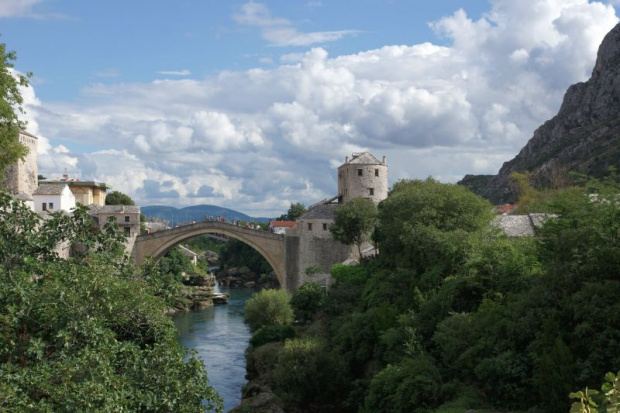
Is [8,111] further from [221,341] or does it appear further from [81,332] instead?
[221,341]

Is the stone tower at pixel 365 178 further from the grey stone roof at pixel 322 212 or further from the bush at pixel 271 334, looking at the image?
the bush at pixel 271 334

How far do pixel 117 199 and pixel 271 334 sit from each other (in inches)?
1996

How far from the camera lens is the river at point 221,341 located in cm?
3453

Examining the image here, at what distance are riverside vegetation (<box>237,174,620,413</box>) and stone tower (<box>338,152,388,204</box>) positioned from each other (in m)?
13.7

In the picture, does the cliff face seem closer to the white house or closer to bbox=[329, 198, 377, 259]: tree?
bbox=[329, 198, 377, 259]: tree

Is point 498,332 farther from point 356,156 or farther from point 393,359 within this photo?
point 356,156

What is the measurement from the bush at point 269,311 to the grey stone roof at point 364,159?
1425cm

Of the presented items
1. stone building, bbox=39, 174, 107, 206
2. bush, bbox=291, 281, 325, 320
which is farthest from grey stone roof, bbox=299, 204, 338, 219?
stone building, bbox=39, 174, 107, 206

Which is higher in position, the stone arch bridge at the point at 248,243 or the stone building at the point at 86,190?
the stone building at the point at 86,190

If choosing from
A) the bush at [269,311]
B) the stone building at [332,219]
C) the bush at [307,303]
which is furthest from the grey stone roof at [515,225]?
the stone building at [332,219]

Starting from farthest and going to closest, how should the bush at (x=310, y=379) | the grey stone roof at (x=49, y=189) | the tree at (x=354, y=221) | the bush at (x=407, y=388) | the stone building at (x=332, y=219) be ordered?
1. the grey stone roof at (x=49, y=189)
2. the stone building at (x=332, y=219)
3. the tree at (x=354, y=221)
4. the bush at (x=310, y=379)
5. the bush at (x=407, y=388)

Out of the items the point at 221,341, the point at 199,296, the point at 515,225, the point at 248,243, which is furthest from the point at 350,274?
the point at 199,296

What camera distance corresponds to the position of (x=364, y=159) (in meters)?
52.9

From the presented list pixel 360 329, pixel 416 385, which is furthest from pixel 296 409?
pixel 416 385
